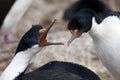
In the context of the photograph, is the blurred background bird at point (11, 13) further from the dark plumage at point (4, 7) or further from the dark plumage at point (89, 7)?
the dark plumage at point (89, 7)

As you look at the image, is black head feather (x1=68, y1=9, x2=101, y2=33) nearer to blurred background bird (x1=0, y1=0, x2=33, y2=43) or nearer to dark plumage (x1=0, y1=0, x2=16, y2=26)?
dark plumage (x1=0, y1=0, x2=16, y2=26)

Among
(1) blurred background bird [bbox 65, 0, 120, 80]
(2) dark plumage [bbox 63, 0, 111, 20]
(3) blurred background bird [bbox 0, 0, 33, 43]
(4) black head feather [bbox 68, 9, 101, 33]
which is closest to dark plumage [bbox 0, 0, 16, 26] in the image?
(3) blurred background bird [bbox 0, 0, 33, 43]

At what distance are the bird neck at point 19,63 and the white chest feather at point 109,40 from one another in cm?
81

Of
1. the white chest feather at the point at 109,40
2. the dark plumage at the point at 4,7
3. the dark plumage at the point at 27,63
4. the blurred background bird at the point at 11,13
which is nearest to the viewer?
the dark plumage at the point at 27,63

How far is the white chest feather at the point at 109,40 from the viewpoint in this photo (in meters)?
6.56

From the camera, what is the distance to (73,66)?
6.59 meters

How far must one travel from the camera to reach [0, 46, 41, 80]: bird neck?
622 cm

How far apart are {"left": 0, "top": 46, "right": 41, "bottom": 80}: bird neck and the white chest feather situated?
2.66ft

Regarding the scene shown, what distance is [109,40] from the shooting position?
6586 mm

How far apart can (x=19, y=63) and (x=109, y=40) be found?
43.2 inches

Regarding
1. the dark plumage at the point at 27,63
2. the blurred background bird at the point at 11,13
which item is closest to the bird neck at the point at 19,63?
the dark plumage at the point at 27,63

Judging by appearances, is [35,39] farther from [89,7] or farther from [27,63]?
[89,7]

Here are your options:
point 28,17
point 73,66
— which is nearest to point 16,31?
point 28,17

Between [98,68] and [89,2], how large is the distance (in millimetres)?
5854
